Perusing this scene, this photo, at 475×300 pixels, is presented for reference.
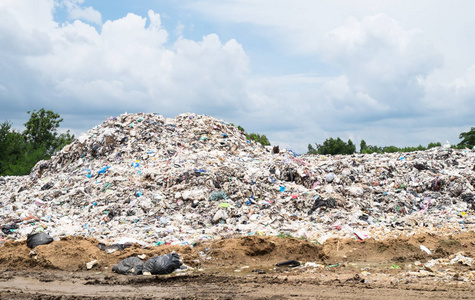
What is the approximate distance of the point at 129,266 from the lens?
7699 mm

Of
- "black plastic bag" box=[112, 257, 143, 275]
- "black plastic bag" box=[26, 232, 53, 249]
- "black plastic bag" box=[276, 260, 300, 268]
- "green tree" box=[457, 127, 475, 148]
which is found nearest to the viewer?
"black plastic bag" box=[112, 257, 143, 275]

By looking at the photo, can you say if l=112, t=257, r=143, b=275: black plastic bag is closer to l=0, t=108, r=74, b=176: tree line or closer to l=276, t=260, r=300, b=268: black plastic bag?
l=276, t=260, r=300, b=268: black plastic bag

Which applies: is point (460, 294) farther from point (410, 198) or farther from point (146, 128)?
point (146, 128)

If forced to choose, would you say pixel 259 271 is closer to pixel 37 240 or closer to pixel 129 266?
pixel 129 266

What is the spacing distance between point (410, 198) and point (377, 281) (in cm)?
603

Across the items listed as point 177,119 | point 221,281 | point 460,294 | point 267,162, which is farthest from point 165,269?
point 177,119

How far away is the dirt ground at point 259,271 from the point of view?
6027mm

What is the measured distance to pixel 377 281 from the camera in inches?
252

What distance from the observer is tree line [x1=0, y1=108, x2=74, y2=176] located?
28094 mm

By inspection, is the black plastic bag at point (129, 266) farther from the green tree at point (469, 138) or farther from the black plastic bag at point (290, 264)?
the green tree at point (469, 138)

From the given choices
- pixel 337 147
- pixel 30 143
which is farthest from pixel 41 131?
pixel 337 147

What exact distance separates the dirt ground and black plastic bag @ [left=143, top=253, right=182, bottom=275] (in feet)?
0.62

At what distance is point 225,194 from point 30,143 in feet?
93.5

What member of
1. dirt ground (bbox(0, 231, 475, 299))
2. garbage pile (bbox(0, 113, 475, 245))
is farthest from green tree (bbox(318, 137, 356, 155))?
dirt ground (bbox(0, 231, 475, 299))
